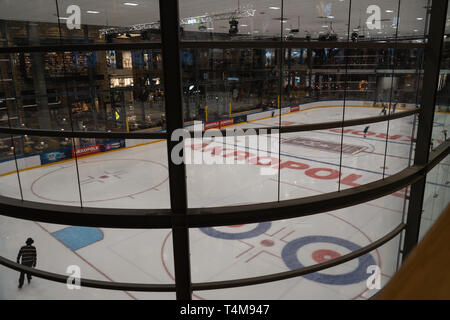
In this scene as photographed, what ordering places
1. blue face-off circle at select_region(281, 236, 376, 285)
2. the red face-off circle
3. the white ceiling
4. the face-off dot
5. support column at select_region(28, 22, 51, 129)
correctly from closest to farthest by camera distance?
1. blue face-off circle at select_region(281, 236, 376, 285)
2. the red face-off circle
3. the face-off dot
4. the white ceiling
5. support column at select_region(28, 22, 51, 129)

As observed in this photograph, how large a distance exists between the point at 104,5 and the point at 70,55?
1022 centimetres

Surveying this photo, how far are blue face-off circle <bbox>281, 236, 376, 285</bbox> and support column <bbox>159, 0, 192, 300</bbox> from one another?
570 centimetres

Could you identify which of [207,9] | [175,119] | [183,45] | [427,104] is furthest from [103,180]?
[427,104]

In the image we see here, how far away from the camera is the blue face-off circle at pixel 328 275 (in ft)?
37.1

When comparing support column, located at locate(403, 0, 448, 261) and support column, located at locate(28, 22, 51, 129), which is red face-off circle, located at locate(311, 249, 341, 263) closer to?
support column, located at locate(403, 0, 448, 261)

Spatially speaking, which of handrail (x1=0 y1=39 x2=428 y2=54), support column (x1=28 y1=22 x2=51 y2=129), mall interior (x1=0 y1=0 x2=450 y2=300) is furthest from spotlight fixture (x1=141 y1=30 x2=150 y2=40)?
handrail (x1=0 y1=39 x2=428 y2=54)

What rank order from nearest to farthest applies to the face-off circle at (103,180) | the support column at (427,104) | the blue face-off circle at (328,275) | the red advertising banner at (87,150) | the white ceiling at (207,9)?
1. the support column at (427,104)
2. the blue face-off circle at (328,275)
3. the white ceiling at (207,9)
4. the face-off circle at (103,180)
5. the red advertising banner at (87,150)

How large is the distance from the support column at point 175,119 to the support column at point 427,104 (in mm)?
6458

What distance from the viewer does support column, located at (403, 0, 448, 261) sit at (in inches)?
336

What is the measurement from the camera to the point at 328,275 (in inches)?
456

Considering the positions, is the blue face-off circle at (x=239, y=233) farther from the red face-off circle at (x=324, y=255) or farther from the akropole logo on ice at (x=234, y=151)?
the akropole logo on ice at (x=234, y=151)

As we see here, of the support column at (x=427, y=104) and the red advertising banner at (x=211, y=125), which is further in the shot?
the red advertising banner at (x=211, y=125)

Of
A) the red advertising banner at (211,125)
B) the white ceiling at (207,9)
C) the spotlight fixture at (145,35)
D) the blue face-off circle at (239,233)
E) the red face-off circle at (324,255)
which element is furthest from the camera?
the red advertising banner at (211,125)

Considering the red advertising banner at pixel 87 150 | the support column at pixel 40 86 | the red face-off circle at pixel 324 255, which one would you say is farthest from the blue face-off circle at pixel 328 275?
the support column at pixel 40 86
